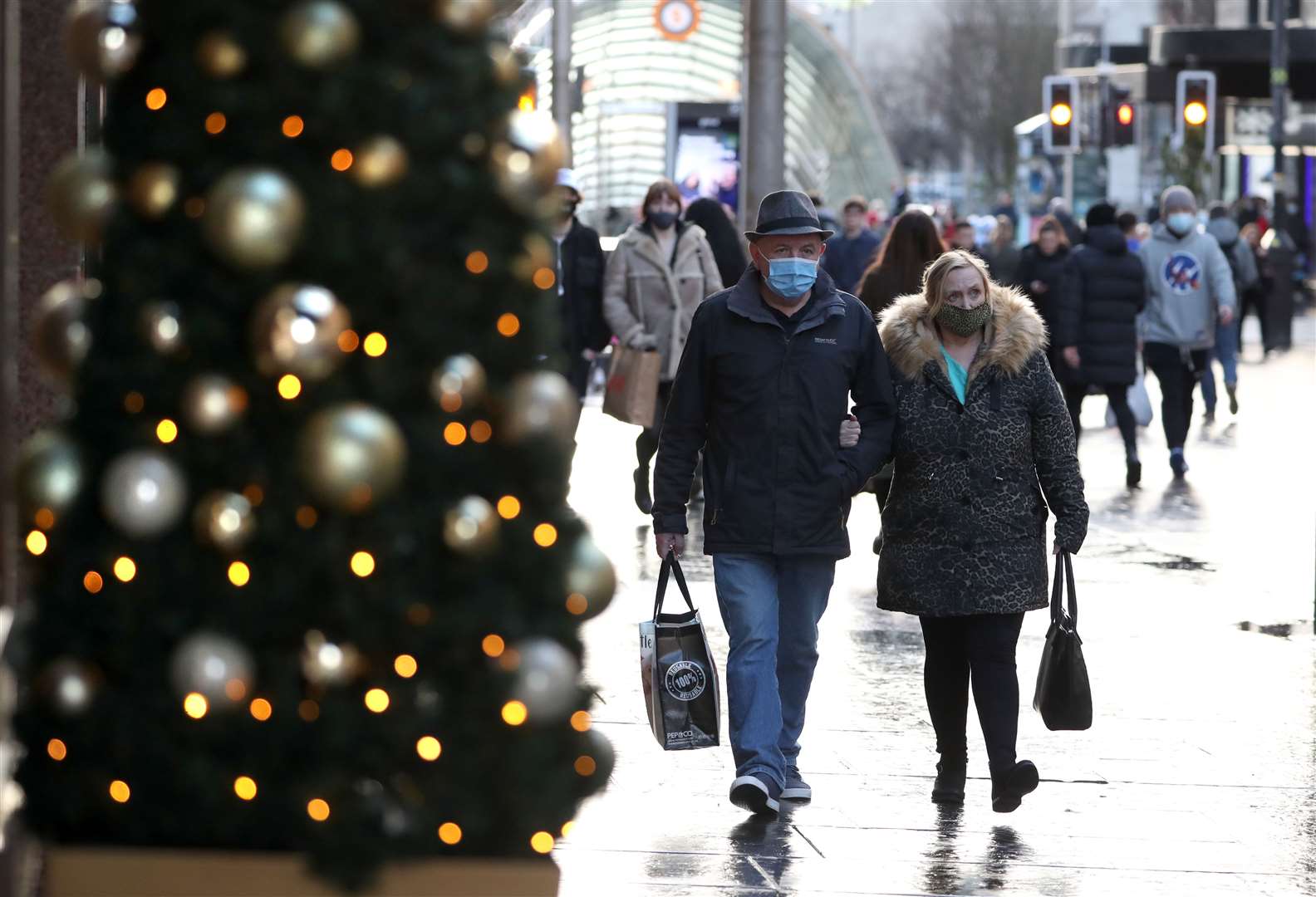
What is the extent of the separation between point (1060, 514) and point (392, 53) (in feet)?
13.0

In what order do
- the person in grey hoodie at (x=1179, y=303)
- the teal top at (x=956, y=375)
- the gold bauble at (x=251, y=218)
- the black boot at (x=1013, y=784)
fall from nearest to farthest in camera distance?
the gold bauble at (x=251, y=218) → the black boot at (x=1013, y=784) → the teal top at (x=956, y=375) → the person in grey hoodie at (x=1179, y=303)

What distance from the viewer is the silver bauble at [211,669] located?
130 inches

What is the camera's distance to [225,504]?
334 cm

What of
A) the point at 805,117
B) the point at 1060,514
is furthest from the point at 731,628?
the point at 805,117

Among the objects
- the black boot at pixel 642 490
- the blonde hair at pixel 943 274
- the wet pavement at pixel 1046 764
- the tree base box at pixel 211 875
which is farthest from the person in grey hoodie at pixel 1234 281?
the tree base box at pixel 211 875

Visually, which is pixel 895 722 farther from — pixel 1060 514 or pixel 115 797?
pixel 115 797

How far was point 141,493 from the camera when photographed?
3291mm

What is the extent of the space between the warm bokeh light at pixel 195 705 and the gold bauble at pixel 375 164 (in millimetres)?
782

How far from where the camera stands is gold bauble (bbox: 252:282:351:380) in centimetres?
329

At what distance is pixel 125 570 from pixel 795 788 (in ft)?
12.7

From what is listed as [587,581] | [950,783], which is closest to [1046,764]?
[950,783]

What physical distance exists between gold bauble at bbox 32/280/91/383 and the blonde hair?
12.7 feet

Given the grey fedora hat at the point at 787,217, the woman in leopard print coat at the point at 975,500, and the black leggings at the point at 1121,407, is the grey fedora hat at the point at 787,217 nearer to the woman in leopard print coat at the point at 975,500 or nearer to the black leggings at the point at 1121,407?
the woman in leopard print coat at the point at 975,500

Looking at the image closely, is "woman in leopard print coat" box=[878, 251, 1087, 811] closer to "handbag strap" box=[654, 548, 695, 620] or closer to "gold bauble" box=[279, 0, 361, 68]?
"handbag strap" box=[654, 548, 695, 620]
